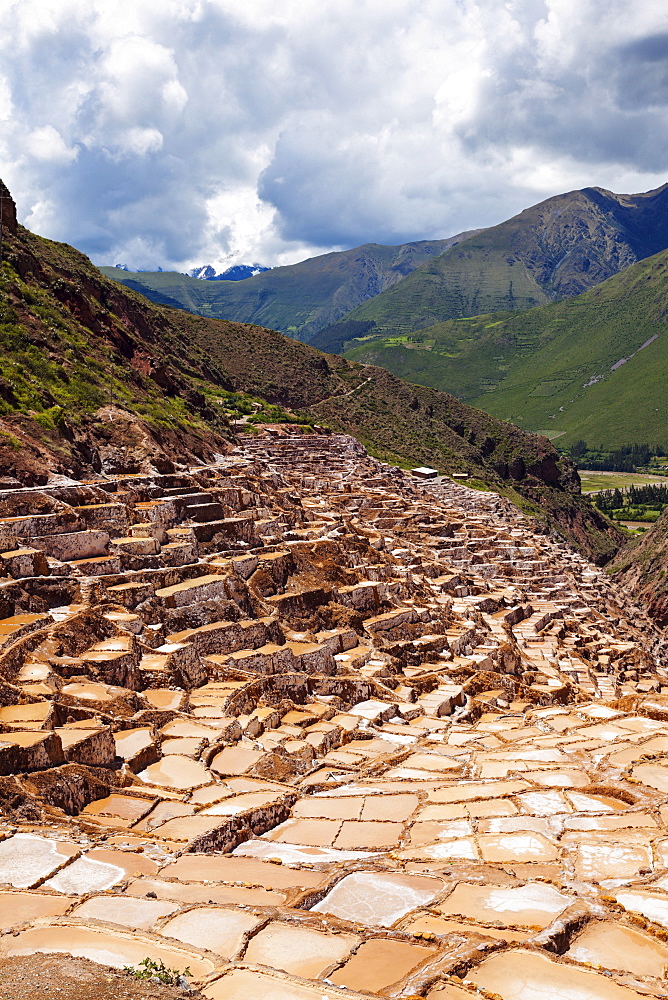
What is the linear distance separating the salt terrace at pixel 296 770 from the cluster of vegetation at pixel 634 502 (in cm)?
10995

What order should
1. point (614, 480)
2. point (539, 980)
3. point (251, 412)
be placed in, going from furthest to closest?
point (614, 480)
point (251, 412)
point (539, 980)

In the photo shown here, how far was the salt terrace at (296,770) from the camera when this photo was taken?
8695mm

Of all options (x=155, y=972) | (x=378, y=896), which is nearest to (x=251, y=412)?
(x=378, y=896)

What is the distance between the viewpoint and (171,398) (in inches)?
2141

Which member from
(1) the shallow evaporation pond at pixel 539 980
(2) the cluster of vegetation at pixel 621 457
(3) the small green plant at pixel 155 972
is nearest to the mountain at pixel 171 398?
(3) the small green plant at pixel 155 972

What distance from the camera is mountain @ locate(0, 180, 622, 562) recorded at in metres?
32.8

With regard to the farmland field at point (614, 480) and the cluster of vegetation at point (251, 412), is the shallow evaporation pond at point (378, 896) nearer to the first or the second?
the cluster of vegetation at point (251, 412)

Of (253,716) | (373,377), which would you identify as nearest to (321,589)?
(253,716)

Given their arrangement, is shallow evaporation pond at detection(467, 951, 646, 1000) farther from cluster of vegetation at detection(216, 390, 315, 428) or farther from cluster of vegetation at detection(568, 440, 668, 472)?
cluster of vegetation at detection(568, 440, 668, 472)

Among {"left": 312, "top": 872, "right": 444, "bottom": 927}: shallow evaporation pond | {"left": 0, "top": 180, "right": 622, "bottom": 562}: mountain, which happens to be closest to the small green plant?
{"left": 312, "top": 872, "right": 444, "bottom": 927}: shallow evaporation pond

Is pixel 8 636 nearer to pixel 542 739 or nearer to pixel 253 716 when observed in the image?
pixel 253 716

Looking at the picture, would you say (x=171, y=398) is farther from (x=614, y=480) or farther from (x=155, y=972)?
(x=614, y=480)

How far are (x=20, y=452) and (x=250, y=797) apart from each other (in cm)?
1739

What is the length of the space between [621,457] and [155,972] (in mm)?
191334
